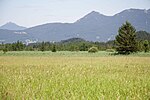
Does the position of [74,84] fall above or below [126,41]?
below

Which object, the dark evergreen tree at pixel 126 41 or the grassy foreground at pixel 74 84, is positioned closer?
the grassy foreground at pixel 74 84

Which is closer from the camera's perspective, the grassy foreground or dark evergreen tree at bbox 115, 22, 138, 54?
the grassy foreground

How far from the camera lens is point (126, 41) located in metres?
55.9

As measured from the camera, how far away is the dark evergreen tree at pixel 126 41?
55.7 meters

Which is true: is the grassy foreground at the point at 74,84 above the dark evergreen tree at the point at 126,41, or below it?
below

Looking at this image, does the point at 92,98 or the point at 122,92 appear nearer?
the point at 92,98

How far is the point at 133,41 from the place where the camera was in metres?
56.3

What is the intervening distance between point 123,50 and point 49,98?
5169cm

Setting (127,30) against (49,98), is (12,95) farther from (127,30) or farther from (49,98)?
(127,30)

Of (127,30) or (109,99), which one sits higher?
(127,30)

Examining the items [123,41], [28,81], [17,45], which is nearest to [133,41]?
[123,41]

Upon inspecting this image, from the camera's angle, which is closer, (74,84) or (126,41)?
(74,84)

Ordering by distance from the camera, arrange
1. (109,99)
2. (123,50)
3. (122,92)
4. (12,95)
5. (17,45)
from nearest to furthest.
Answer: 1. (109,99)
2. (12,95)
3. (122,92)
4. (123,50)
5. (17,45)

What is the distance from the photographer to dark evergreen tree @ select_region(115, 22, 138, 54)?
5570 centimetres
